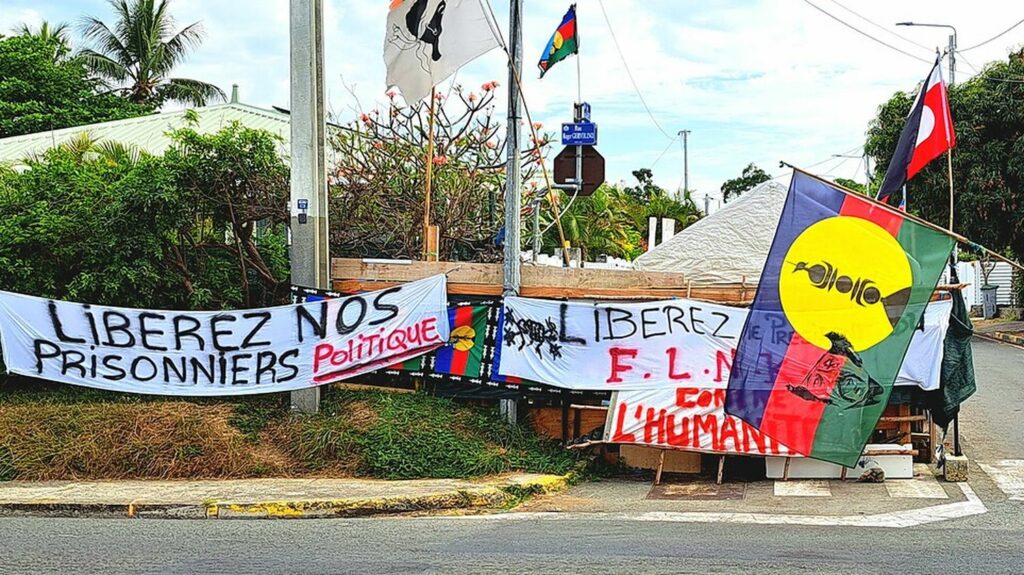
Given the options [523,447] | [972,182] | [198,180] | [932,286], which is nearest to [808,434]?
[932,286]

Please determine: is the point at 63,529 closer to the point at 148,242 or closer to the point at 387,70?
the point at 148,242

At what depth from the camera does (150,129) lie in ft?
77.8

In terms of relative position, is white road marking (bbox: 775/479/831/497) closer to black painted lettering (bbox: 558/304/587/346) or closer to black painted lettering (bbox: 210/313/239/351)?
black painted lettering (bbox: 558/304/587/346)

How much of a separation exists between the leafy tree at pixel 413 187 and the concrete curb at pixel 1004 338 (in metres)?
17.8

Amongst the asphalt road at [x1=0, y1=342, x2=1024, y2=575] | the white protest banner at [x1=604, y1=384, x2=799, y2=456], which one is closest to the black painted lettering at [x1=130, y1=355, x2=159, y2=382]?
the asphalt road at [x1=0, y1=342, x2=1024, y2=575]

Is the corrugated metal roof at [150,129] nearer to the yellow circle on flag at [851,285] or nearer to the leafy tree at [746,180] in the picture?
the yellow circle on flag at [851,285]

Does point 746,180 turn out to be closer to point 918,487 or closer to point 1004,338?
point 1004,338

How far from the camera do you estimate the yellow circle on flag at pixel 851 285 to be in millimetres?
8586

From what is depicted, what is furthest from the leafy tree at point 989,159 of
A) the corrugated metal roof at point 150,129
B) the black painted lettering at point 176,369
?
the black painted lettering at point 176,369

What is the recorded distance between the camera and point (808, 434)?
8.93 meters

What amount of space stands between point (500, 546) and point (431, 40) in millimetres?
6627

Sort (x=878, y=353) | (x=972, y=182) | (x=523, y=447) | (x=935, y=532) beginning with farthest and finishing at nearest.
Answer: (x=972, y=182) < (x=523, y=447) < (x=878, y=353) < (x=935, y=532)

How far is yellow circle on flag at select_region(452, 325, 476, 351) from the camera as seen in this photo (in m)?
11.8

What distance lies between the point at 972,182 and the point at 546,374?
68.7 feet
